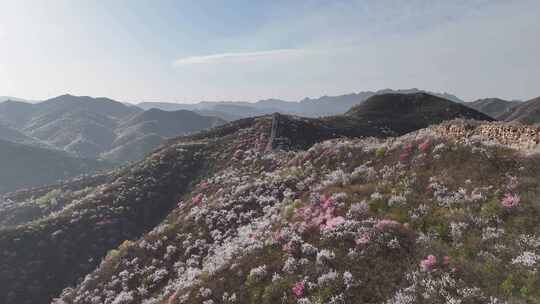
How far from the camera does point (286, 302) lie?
65.9 ft

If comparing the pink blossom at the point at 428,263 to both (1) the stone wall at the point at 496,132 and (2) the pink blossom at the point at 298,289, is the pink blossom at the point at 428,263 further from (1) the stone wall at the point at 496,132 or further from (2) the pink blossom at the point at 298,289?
(1) the stone wall at the point at 496,132

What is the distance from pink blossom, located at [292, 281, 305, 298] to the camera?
66.0 feet

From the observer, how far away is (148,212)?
81.1 meters

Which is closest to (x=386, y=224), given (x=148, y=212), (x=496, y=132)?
(x=496, y=132)

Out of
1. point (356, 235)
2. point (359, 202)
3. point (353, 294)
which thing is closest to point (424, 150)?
point (359, 202)

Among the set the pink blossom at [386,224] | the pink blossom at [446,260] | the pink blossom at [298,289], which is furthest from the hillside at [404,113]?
the pink blossom at [298,289]

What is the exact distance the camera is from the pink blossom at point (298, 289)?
20.1 metres

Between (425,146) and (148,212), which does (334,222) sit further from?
(148,212)

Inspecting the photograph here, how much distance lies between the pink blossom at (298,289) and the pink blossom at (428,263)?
610cm

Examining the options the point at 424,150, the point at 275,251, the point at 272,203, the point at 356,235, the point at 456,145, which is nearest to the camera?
the point at 356,235

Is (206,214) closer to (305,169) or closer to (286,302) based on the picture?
(305,169)

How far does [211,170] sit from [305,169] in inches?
1874

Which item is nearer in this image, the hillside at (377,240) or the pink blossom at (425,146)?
the hillside at (377,240)

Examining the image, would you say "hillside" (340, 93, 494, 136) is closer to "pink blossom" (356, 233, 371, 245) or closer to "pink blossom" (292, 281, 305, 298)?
"pink blossom" (356, 233, 371, 245)
